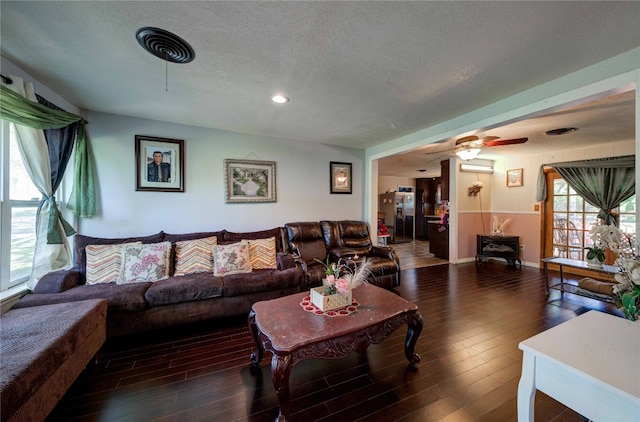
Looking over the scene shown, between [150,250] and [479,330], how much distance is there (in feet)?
12.1

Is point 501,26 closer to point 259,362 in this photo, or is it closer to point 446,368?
point 446,368

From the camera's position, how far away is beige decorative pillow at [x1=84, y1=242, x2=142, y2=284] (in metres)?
2.62

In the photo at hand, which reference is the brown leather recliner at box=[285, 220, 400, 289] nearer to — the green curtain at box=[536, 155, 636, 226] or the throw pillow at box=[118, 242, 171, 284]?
the throw pillow at box=[118, 242, 171, 284]

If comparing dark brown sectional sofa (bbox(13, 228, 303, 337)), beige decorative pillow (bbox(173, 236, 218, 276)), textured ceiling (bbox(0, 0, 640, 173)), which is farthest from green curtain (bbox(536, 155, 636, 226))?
beige decorative pillow (bbox(173, 236, 218, 276))

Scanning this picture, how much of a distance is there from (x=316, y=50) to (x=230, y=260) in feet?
7.87

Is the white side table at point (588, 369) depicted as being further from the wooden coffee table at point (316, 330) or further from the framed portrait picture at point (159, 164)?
the framed portrait picture at point (159, 164)

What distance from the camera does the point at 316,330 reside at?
5.30ft

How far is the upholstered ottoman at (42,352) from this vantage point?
1.12 meters

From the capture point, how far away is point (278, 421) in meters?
1.43

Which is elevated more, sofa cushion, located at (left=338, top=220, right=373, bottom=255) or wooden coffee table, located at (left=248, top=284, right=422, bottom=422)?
sofa cushion, located at (left=338, top=220, right=373, bottom=255)

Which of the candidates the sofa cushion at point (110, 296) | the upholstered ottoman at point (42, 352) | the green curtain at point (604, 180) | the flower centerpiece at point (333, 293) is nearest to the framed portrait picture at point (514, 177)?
the green curtain at point (604, 180)

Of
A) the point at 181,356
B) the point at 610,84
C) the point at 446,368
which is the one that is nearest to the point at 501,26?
the point at 610,84

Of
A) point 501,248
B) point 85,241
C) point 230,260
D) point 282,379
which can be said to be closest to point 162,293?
point 230,260

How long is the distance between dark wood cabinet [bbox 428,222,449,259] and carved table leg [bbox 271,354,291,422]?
5379 mm
